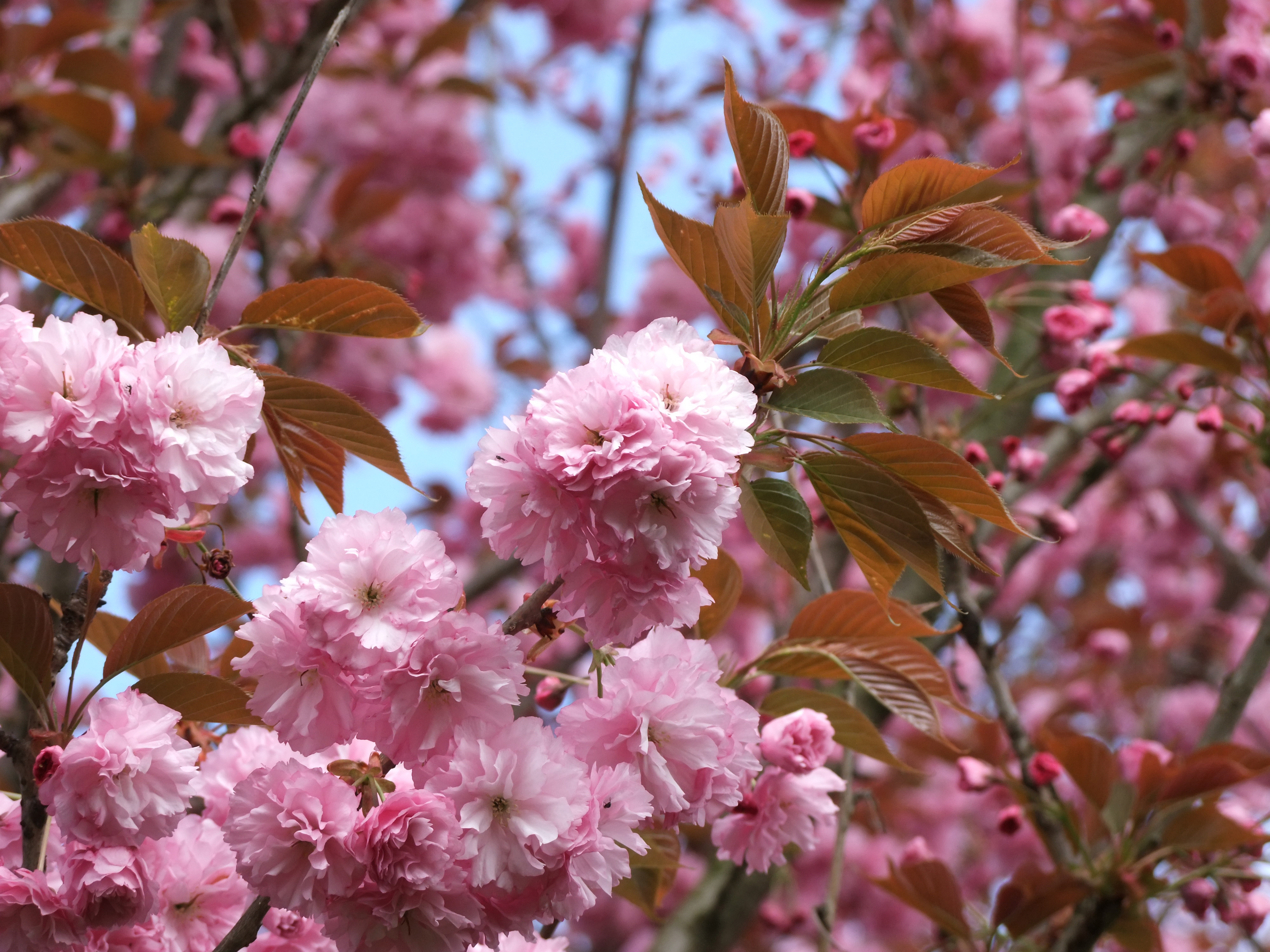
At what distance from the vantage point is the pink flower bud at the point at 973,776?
1679 mm

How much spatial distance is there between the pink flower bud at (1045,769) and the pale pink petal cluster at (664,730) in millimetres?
861

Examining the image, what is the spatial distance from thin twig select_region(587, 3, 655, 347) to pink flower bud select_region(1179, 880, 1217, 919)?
1.93 m

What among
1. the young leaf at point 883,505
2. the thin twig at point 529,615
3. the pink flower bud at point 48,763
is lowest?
the pink flower bud at point 48,763

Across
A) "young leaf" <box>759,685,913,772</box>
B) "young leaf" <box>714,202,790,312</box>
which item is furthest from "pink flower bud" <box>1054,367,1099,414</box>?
"young leaf" <box>714,202,790,312</box>

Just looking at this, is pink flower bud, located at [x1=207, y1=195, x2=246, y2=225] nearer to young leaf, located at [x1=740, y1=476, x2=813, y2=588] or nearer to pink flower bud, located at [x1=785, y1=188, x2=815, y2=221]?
pink flower bud, located at [x1=785, y1=188, x2=815, y2=221]

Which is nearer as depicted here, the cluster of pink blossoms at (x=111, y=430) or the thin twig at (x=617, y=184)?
the cluster of pink blossoms at (x=111, y=430)

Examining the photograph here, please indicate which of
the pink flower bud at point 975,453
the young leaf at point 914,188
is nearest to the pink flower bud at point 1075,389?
the pink flower bud at point 975,453

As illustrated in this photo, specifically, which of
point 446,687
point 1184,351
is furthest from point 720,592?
point 1184,351

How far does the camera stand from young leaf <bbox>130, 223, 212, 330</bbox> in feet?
3.20

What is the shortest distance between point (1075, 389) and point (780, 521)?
1091 millimetres

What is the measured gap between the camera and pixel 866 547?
0.97m

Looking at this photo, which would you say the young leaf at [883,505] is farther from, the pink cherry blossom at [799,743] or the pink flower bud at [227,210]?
the pink flower bud at [227,210]

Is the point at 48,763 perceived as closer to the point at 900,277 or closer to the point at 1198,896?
the point at 900,277

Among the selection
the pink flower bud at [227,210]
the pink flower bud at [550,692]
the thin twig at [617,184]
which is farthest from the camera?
the thin twig at [617,184]
